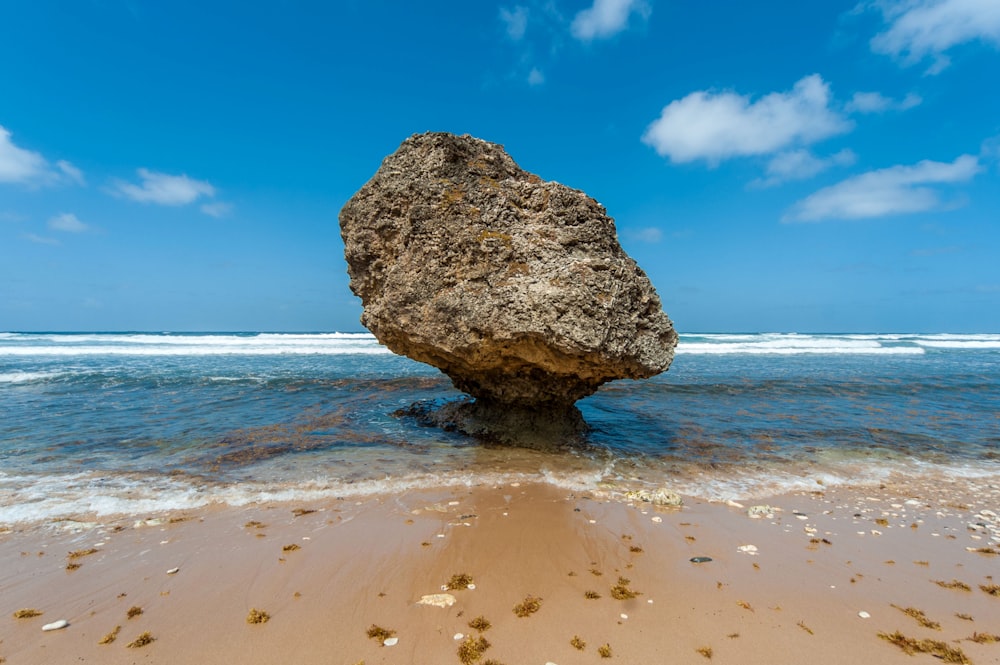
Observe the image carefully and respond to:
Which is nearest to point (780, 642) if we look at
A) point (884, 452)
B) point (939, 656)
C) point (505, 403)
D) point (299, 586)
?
point (939, 656)

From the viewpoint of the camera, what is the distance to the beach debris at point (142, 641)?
3189 mm

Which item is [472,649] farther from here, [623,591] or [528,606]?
[623,591]

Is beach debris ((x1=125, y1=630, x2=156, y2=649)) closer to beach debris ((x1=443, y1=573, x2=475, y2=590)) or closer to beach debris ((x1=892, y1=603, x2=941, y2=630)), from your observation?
beach debris ((x1=443, y1=573, x2=475, y2=590))

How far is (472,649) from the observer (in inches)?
123

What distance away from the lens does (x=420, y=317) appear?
7.97 metres

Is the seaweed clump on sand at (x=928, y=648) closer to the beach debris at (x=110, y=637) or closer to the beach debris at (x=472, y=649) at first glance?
the beach debris at (x=472, y=649)

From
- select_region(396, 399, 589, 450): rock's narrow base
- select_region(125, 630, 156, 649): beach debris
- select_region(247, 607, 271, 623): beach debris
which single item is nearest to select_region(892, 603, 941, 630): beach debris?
select_region(247, 607, 271, 623): beach debris

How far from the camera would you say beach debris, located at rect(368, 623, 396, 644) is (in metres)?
3.27

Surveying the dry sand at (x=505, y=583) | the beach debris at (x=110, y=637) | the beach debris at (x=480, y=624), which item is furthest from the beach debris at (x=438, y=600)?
the beach debris at (x=110, y=637)

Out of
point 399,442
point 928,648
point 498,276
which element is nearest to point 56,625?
point 399,442

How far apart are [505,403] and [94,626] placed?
6.60 meters

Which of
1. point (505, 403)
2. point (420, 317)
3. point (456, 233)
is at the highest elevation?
point (456, 233)

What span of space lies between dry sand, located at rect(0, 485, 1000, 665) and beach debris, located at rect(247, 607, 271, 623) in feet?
0.18

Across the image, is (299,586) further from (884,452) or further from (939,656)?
(884,452)
